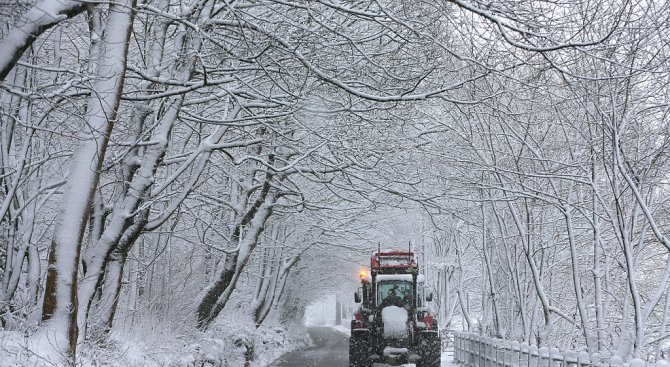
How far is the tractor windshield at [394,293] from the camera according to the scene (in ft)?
67.5

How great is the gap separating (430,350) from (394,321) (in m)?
1.19

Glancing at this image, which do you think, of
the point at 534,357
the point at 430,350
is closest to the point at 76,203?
the point at 534,357

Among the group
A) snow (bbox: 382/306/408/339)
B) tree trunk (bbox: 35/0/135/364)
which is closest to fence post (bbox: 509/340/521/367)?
snow (bbox: 382/306/408/339)

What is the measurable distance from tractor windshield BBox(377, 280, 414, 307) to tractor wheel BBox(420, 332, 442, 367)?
168 cm

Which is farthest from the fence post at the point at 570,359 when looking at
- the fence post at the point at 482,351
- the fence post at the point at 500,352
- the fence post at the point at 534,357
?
the fence post at the point at 482,351

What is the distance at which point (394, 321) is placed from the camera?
19.0 meters

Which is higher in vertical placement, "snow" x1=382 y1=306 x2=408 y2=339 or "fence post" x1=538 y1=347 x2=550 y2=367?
"snow" x1=382 y1=306 x2=408 y2=339

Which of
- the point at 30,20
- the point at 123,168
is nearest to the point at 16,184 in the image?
the point at 123,168

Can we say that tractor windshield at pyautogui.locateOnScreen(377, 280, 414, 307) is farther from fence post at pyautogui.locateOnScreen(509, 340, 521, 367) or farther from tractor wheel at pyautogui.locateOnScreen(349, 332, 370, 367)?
fence post at pyautogui.locateOnScreen(509, 340, 521, 367)

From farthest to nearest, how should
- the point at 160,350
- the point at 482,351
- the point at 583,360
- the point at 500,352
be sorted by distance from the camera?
1. the point at 482,351
2. the point at 500,352
3. the point at 160,350
4. the point at 583,360

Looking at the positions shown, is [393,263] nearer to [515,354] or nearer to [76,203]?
[515,354]

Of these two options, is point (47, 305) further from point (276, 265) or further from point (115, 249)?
point (276, 265)

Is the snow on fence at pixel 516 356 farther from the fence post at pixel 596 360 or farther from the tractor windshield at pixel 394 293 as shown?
the tractor windshield at pixel 394 293

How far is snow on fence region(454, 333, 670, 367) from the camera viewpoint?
10105 millimetres
